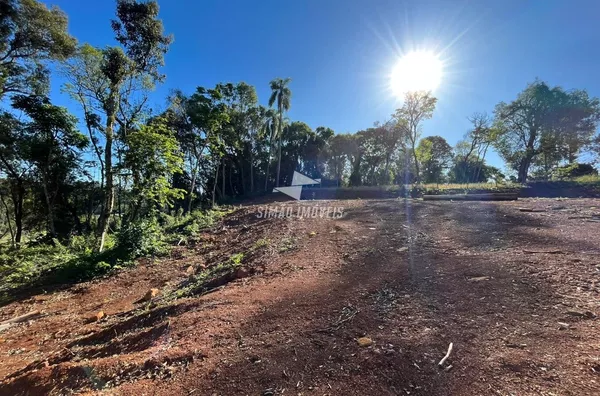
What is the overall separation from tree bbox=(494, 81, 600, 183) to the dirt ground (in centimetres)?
2395

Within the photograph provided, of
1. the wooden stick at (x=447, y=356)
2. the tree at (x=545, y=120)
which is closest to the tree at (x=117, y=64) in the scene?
the wooden stick at (x=447, y=356)

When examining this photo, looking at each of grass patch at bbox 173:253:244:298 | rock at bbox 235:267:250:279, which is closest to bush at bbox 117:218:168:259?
grass patch at bbox 173:253:244:298

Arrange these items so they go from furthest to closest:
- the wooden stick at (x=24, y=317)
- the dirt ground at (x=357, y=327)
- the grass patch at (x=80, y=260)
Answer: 1. the grass patch at (x=80, y=260)
2. the wooden stick at (x=24, y=317)
3. the dirt ground at (x=357, y=327)

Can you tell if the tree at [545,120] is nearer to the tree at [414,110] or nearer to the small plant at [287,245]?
the tree at [414,110]

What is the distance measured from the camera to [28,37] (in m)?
8.66

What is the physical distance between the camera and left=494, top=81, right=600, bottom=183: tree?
2211 cm

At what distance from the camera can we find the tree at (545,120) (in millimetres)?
22109

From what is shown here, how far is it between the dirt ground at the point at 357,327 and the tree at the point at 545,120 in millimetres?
23953

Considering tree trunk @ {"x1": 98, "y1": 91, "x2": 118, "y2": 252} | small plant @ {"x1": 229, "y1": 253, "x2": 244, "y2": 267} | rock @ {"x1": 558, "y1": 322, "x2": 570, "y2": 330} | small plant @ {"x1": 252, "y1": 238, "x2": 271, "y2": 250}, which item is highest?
tree trunk @ {"x1": 98, "y1": 91, "x2": 118, "y2": 252}

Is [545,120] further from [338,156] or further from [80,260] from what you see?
[80,260]

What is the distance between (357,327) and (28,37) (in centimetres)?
1346

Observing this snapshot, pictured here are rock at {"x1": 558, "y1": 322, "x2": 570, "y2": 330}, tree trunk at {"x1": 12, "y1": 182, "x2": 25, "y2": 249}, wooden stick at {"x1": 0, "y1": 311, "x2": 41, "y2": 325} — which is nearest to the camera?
rock at {"x1": 558, "y1": 322, "x2": 570, "y2": 330}

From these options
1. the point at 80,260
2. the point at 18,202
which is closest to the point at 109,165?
the point at 80,260

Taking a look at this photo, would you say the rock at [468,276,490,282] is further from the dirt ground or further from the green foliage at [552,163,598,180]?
the green foliage at [552,163,598,180]
